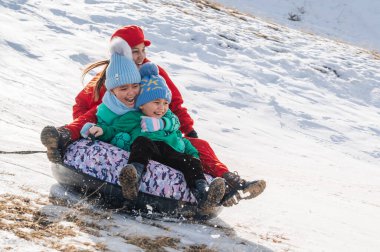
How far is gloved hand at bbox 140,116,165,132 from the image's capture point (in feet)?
12.6

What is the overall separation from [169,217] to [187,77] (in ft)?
21.6

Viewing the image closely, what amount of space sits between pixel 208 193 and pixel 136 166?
51 cm

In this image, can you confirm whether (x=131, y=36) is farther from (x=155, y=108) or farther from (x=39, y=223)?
(x=39, y=223)

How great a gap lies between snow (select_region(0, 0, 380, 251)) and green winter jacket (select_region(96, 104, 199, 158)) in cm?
59

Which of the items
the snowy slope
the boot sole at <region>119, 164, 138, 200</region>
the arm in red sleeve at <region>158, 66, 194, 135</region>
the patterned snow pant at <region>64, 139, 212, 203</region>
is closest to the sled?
the patterned snow pant at <region>64, 139, 212, 203</region>

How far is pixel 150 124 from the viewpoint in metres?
3.83

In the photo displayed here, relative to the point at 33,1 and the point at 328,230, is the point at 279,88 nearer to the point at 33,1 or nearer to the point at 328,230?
the point at 33,1

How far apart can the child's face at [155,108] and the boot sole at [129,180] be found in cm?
68

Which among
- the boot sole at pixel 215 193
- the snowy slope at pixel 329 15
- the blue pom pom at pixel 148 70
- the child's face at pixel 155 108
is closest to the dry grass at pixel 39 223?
the boot sole at pixel 215 193

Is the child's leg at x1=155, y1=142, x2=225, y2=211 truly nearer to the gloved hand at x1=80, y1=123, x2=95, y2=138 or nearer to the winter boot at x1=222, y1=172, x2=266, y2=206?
the winter boot at x1=222, y1=172, x2=266, y2=206

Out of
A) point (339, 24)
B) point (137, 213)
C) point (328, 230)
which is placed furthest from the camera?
point (339, 24)

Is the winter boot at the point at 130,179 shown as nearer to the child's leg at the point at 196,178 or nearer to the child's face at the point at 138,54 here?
the child's leg at the point at 196,178

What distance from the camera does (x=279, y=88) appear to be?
10992 mm

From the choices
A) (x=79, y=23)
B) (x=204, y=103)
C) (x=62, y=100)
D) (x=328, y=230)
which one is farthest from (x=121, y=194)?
(x=79, y=23)
